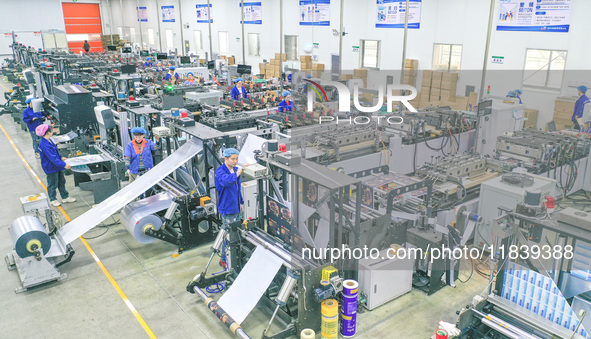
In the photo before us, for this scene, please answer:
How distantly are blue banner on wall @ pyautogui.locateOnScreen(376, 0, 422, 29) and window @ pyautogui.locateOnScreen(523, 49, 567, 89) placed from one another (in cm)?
405

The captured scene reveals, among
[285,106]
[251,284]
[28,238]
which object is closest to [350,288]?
[251,284]

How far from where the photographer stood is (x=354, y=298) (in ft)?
15.3

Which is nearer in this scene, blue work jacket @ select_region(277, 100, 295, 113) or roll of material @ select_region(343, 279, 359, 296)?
roll of material @ select_region(343, 279, 359, 296)

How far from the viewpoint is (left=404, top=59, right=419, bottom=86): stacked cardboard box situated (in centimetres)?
1510

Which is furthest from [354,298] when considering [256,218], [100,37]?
[100,37]

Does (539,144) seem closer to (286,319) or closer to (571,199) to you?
(571,199)

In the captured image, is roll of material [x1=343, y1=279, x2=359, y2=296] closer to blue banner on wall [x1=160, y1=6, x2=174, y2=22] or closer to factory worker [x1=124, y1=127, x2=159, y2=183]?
factory worker [x1=124, y1=127, x2=159, y2=183]

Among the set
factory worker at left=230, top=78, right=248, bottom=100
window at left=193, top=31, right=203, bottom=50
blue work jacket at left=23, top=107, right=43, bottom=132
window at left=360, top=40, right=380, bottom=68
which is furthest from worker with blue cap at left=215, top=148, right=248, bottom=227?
window at left=193, top=31, right=203, bottom=50

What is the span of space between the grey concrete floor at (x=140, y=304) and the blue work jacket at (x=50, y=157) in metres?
1.46

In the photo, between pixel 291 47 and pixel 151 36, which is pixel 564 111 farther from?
pixel 151 36

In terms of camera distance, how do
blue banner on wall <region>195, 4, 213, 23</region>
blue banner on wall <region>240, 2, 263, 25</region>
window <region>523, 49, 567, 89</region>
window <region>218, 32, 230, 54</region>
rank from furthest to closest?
blue banner on wall <region>195, 4, 213, 23</region> < window <region>218, 32, 230, 54</region> < blue banner on wall <region>240, 2, 263, 25</region> < window <region>523, 49, 567, 89</region>

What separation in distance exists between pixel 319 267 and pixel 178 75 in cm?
1166

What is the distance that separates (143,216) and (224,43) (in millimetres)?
19120

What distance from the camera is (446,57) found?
14516mm
